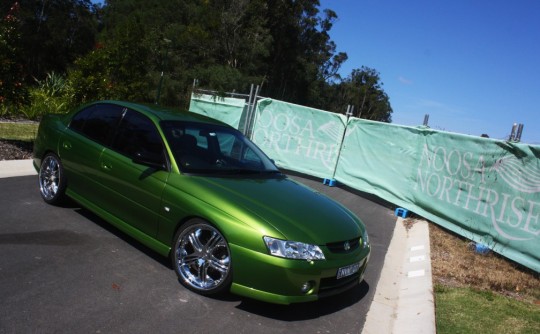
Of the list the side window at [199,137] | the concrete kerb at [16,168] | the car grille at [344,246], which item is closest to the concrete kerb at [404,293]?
the car grille at [344,246]

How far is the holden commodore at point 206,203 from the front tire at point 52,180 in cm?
2

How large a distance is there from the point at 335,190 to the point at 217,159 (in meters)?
6.33

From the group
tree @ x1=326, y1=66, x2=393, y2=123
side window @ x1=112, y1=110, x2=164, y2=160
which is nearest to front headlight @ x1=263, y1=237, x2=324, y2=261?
side window @ x1=112, y1=110, x2=164, y2=160

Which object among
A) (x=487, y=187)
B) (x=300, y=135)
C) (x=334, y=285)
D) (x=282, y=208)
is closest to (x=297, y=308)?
(x=334, y=285)

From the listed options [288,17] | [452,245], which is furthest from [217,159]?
[288,17]

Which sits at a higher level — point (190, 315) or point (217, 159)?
point (217, 159)

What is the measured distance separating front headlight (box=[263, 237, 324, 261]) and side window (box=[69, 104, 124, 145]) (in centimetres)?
247

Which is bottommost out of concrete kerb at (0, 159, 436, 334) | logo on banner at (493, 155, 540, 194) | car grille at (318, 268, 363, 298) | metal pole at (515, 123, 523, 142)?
concrete kerb at (0, 159, 436, 334)

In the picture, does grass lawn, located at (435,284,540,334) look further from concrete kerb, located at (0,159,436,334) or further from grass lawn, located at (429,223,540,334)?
concrete kerb, located at (0,159,436,334)

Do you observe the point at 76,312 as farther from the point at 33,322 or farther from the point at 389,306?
the point at 389,306

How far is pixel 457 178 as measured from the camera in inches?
307

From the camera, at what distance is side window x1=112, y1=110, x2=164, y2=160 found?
14.7ft

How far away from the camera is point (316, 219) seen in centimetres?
402

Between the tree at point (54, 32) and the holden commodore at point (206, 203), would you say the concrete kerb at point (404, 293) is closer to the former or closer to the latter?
the holden commodore at point (206, 203)
